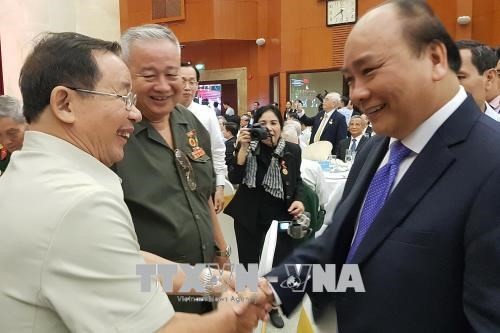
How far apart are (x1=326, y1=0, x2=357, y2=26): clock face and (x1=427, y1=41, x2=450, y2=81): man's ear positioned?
12.6m

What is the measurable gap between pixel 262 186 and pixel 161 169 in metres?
1.71

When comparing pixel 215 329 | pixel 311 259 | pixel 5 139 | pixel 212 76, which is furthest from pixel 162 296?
pixel 212 76

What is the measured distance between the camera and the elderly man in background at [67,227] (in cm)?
89

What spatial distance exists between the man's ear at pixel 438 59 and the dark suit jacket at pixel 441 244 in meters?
0.09

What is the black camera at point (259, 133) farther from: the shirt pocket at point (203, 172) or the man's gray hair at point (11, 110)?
the man's gray hair at point (11, 110)

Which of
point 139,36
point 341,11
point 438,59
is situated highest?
point 341,11

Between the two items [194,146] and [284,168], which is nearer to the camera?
[194,146]

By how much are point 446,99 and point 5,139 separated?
267 centimetres

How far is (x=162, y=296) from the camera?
103 cm

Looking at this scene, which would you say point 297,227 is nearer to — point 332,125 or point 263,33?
point 332,125

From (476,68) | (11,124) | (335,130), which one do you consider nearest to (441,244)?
(476,68)

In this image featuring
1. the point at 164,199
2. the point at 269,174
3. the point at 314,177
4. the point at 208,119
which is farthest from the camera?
the point at 314,177

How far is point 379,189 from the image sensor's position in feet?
3.91

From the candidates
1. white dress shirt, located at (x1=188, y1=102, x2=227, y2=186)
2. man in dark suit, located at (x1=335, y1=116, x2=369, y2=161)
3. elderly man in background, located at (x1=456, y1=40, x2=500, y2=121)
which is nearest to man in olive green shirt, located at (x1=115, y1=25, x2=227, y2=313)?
elderly man in background, located at (x1=456, y1=40, x2=500, y2=121)
